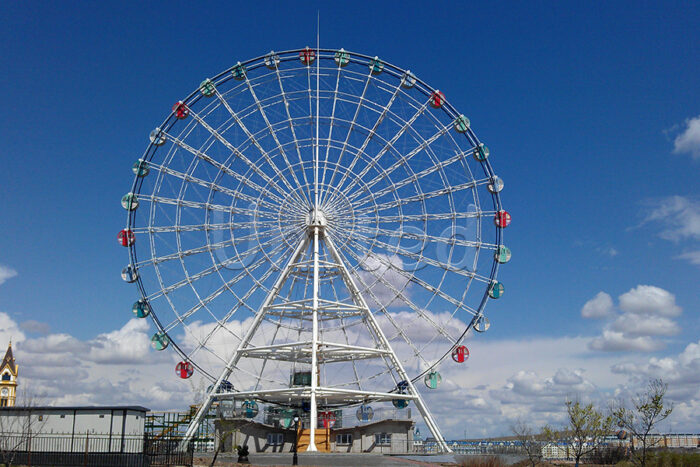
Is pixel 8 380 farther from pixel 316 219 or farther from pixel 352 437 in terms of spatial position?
pixel 316 219

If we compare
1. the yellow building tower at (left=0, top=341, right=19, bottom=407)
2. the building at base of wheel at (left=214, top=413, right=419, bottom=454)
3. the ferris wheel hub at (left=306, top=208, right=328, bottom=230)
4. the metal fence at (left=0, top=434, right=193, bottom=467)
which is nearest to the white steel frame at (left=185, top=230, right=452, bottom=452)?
the ferris wheel hub at (left=306, top=208, right=328, bottom=230)

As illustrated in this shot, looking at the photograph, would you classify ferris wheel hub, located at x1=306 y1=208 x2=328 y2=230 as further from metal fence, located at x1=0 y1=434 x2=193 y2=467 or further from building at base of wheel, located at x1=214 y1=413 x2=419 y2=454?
metal fence, located at x1=0 y1=434 x2=193 y2=467

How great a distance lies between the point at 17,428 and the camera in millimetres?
39281

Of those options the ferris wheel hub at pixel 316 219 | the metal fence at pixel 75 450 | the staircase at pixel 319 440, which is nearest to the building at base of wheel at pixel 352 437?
the staircase at pixel 319 440

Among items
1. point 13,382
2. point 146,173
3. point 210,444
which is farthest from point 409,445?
point 13,382

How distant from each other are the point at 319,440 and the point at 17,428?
2309 cm

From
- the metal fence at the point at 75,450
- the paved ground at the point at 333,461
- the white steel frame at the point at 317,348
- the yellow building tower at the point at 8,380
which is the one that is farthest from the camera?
the yellow building tower at the point at 8,380

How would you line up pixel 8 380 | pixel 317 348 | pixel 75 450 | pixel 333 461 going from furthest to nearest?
pixel 8 380 < pixel 317 348 < pixel 333 461 < pixel 75 450

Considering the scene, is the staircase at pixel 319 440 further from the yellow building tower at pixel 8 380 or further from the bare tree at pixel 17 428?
the yellow building tower at pixel 8 380

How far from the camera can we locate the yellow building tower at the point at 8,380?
14262cm

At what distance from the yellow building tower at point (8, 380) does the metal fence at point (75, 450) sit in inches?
4570

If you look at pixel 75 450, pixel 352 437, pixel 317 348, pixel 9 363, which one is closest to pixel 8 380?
pixel 9 363

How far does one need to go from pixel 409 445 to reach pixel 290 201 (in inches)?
851

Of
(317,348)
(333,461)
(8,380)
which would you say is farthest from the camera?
(8,380)
